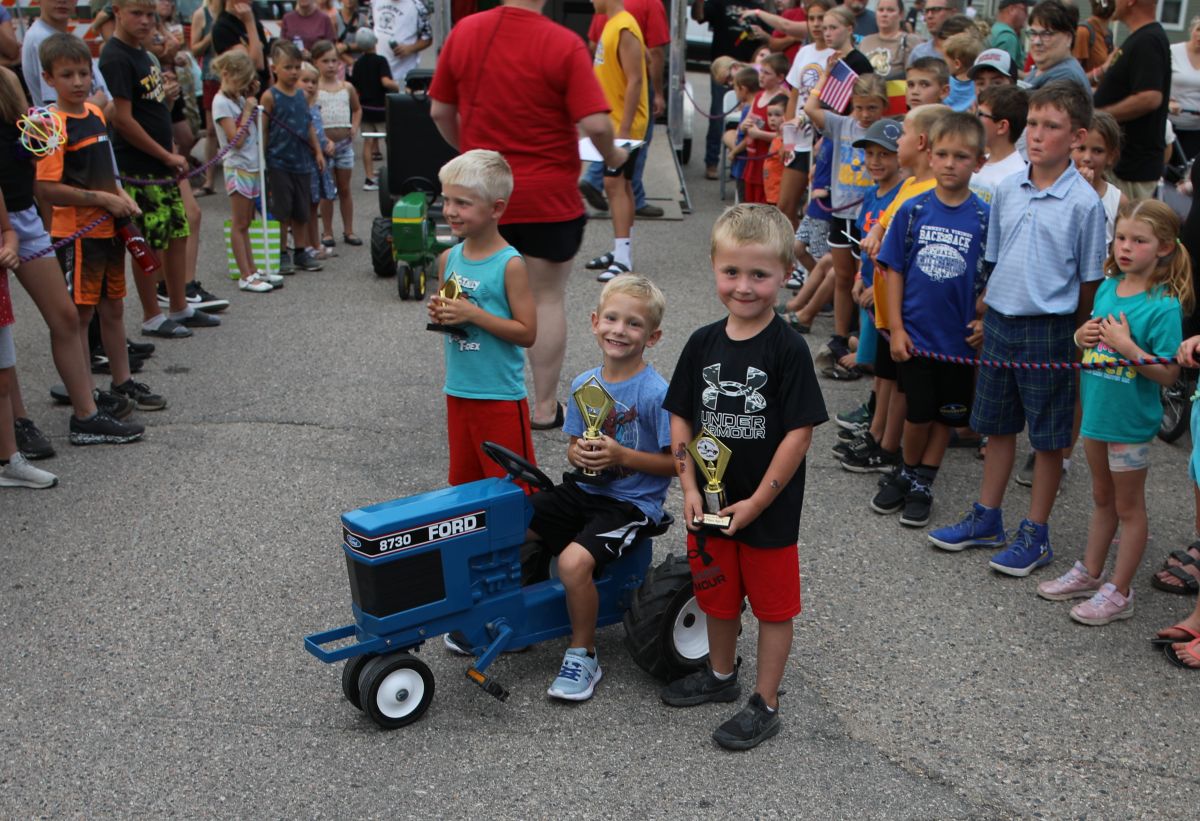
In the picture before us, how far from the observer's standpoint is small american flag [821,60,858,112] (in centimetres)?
704

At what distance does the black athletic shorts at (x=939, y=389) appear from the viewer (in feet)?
16.6

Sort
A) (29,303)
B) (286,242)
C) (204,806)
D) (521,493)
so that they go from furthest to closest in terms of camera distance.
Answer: (286,242)
(29,303)
(521,493)
(204,806)

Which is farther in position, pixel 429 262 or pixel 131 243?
pixel 429 262

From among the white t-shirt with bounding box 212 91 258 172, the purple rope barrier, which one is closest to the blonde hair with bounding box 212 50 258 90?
the white t-shirt with bounding box 212 91 258 172

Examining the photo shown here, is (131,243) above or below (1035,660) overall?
above

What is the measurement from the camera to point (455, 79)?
576 centimetres

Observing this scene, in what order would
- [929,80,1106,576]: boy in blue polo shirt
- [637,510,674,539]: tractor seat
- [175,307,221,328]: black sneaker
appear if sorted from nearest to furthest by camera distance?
[637,510,674,539]: tractor seat → [929,80,1106,576]: boy in blue polo shirt → [175,307,221,328]: black sneaker

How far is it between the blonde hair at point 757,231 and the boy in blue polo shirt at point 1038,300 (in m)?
1.56

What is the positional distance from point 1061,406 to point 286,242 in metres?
6.72

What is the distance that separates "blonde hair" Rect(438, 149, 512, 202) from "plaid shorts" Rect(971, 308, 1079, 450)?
6.62 feet

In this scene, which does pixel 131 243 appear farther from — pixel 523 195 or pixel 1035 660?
pixel 1035 660

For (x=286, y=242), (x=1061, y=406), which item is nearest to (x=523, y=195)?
(x=1061, y=406)

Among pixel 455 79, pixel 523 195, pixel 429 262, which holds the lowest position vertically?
pixel 429 262

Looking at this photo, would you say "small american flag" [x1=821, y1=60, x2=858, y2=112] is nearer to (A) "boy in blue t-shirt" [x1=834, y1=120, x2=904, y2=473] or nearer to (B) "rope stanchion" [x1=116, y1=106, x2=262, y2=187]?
(A) "boy in blue t-shirt" [x1=834, y1=120, x2=904, y2=473]
